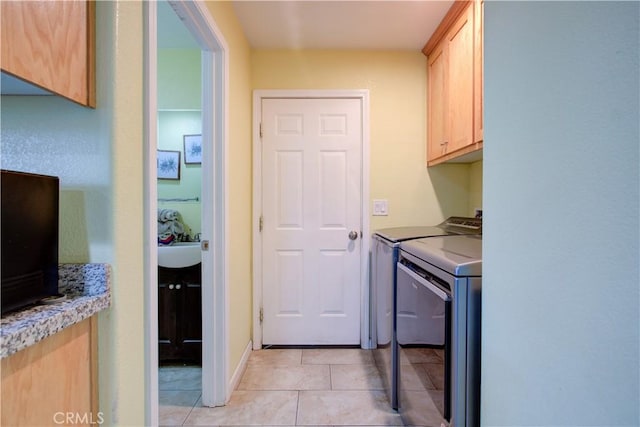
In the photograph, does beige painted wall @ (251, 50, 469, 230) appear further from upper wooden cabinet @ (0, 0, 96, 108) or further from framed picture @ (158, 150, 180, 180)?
upper wooden cabinet @ (0, 0, 96, 108)

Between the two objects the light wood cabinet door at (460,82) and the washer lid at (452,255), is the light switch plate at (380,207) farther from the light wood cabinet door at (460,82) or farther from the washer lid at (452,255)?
the washer lid at (452,255)

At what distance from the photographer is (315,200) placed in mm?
2545

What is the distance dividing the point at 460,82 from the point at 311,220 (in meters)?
1.41

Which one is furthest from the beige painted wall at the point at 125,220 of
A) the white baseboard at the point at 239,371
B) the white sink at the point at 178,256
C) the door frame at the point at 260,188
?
the door frame at the point at 260,188

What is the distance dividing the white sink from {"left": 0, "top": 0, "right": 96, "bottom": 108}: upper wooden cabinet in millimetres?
1400

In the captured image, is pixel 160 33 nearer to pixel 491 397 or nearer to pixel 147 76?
pixel 147 76

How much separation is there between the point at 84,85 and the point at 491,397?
4.22 feet

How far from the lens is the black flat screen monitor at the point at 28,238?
23.3 inches

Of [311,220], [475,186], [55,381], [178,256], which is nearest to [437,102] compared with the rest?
[475,186]

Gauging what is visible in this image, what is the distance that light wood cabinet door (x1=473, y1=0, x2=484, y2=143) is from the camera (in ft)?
5.61

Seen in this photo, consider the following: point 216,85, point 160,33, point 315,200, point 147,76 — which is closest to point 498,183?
point 147,76

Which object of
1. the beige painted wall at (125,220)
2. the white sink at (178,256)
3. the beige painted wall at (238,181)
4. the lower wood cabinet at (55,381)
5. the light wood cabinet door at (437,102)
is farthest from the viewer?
the light wood cabinet door at (437,102)

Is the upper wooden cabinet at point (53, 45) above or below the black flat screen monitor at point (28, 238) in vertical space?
above

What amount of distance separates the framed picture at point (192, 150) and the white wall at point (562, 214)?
224 centimetres
